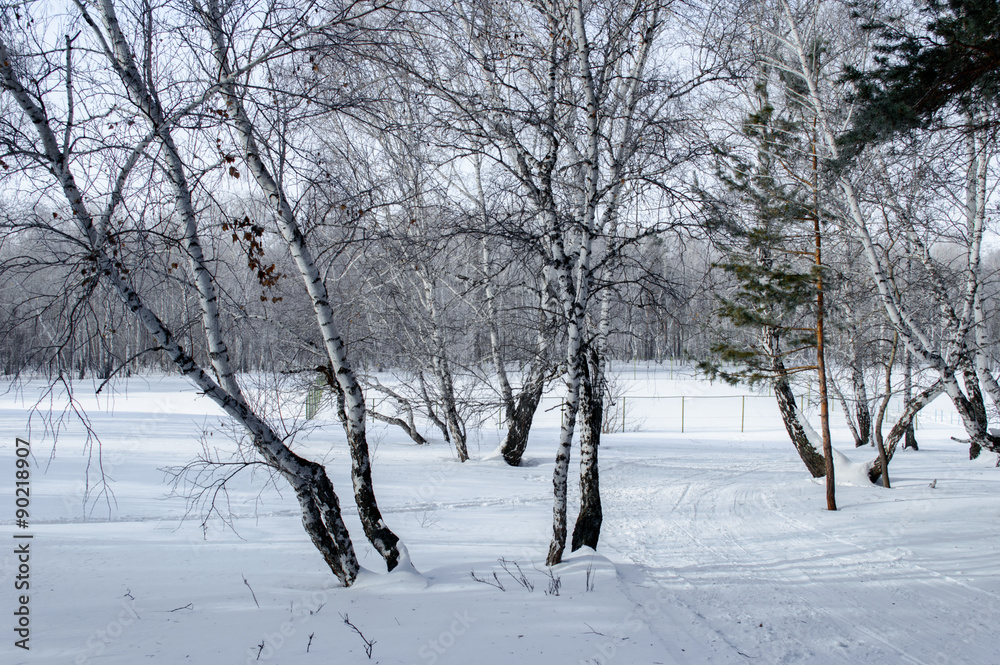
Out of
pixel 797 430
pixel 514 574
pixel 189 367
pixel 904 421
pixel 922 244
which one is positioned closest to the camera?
pixel 189 367

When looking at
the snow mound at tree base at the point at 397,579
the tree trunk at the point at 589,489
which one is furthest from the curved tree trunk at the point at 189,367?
the tree trunk at the point at 589,489

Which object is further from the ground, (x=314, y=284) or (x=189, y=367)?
(x=314, y=284)

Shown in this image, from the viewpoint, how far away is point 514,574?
18.1 ft

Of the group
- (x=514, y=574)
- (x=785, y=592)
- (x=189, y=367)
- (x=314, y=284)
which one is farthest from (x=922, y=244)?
(x=189, y=367)

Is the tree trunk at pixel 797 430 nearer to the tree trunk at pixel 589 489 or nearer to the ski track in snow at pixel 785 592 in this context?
the ski track in snow at pixel 785 592

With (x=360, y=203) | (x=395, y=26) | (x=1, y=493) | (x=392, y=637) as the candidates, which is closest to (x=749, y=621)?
(x=392, y=637)

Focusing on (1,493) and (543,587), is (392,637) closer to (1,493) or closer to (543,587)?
(543,587)

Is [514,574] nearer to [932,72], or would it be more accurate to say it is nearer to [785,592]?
[785,592]

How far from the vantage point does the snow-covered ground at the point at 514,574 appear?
3.99 m

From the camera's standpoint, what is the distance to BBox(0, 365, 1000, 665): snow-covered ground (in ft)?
13.1

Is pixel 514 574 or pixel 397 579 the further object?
pixel 514 574

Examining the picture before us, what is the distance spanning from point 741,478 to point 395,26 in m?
11.5

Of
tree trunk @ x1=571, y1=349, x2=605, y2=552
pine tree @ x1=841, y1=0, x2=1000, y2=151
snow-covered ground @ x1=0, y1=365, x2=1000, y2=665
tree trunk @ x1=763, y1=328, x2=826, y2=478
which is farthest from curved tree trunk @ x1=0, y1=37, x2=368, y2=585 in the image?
tree trunk @ x1=763, y1=328, x2=826, y2=478

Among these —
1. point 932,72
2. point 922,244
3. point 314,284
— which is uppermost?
point 932,72
